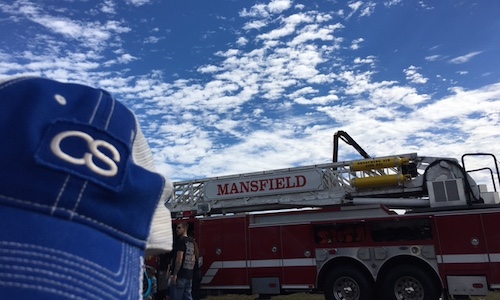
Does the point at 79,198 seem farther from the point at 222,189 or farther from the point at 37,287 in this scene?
the point at 222,189

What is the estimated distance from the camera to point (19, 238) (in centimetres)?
69

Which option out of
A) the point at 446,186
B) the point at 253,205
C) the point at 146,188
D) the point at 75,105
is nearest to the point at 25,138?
the point at 75,105

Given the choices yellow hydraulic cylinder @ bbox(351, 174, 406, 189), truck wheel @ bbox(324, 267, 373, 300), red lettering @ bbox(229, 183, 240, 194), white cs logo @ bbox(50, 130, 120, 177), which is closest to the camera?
white cs logo @ bbox(50, 130, 120, 177)

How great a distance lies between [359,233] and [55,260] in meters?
9.07

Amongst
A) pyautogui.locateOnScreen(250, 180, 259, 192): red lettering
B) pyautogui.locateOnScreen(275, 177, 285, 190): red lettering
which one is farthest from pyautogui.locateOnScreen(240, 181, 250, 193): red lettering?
pyautogui.locateOnScreen(275, 177, 285, 190): red lettering

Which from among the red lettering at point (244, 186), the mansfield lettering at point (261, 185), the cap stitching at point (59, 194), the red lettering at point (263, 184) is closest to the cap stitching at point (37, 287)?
the cap stitching at point (59, 194)

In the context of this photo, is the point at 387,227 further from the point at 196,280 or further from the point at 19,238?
the point at 19,238

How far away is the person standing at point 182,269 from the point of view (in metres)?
7.23

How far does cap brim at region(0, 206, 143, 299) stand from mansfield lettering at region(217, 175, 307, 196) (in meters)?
10.2

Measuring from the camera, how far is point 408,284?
8.46 metres

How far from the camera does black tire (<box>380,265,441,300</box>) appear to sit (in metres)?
8.23

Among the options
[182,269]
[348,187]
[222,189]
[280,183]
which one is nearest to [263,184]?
[280,183]

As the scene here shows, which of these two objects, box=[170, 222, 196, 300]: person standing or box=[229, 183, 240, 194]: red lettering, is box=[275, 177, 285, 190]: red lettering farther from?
box=[170, 222, 196, 300]: person standing

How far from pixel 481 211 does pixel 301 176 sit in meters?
4.18
